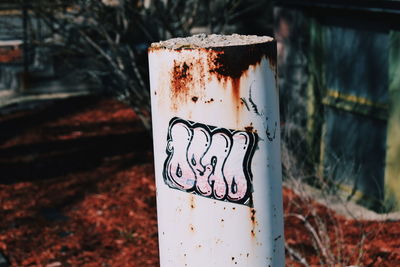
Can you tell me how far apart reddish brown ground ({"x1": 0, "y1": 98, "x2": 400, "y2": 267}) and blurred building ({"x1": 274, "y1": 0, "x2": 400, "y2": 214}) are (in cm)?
56

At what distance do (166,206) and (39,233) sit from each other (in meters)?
4.64

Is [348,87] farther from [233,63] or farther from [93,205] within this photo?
[233,63]

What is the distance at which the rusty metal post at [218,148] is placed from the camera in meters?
2.96

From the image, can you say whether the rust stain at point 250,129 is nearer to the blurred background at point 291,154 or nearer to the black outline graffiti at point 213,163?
the black outline graffiti at point 213,163

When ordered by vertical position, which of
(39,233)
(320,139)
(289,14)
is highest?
(289,14)

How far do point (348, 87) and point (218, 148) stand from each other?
5.11 m

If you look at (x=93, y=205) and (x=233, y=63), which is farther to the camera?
(x=93, y=205)

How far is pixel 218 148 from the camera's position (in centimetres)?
303

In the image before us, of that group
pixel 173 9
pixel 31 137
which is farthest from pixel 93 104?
pixel 173 9

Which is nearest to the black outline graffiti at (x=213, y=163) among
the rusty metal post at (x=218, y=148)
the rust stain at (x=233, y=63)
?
the rusty metal post at (x=218, y=148)

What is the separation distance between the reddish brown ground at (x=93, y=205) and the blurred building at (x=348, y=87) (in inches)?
21.9

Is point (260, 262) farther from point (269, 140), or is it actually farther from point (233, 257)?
point (269, 140)

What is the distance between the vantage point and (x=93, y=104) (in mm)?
13242

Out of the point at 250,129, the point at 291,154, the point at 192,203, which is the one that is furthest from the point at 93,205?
the point at 250,129
